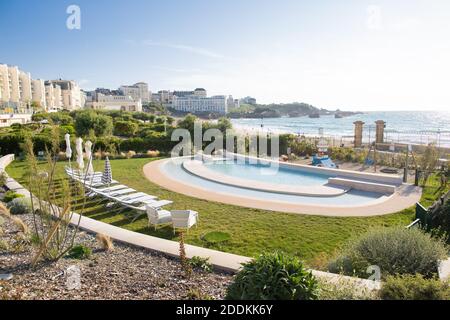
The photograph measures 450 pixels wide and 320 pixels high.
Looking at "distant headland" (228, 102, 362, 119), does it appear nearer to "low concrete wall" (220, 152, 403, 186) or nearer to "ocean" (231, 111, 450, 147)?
"ocean" (231, 111, 450, 147)

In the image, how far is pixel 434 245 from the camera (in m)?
4.61

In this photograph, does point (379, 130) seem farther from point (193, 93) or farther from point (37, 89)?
point (193, 93)

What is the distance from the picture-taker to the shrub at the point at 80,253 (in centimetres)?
534

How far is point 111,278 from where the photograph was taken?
179 inches

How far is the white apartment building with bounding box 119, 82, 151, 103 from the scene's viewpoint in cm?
14538

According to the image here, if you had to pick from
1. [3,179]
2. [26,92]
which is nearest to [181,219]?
[3,179]

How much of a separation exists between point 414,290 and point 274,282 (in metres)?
1.45

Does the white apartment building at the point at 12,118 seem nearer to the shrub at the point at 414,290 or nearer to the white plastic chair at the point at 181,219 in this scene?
the white plastic chair at the point at 181,219

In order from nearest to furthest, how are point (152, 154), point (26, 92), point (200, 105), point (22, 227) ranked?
point (22, 227)
point (152, 154)
point (26, 92)
point (200, 105)

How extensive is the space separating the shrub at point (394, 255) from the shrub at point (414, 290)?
80 centimetres

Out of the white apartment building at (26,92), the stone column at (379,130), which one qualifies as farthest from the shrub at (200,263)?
the white apartment building at (26,92)

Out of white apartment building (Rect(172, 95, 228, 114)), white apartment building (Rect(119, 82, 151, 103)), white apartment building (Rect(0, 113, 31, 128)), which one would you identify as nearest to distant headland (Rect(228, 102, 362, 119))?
white apartment building (Rect(172, 95, 228, 114))

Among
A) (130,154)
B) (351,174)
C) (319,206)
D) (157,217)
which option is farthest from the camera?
(130,154)

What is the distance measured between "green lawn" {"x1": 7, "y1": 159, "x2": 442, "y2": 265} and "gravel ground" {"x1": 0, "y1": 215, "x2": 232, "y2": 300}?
1760 mm
